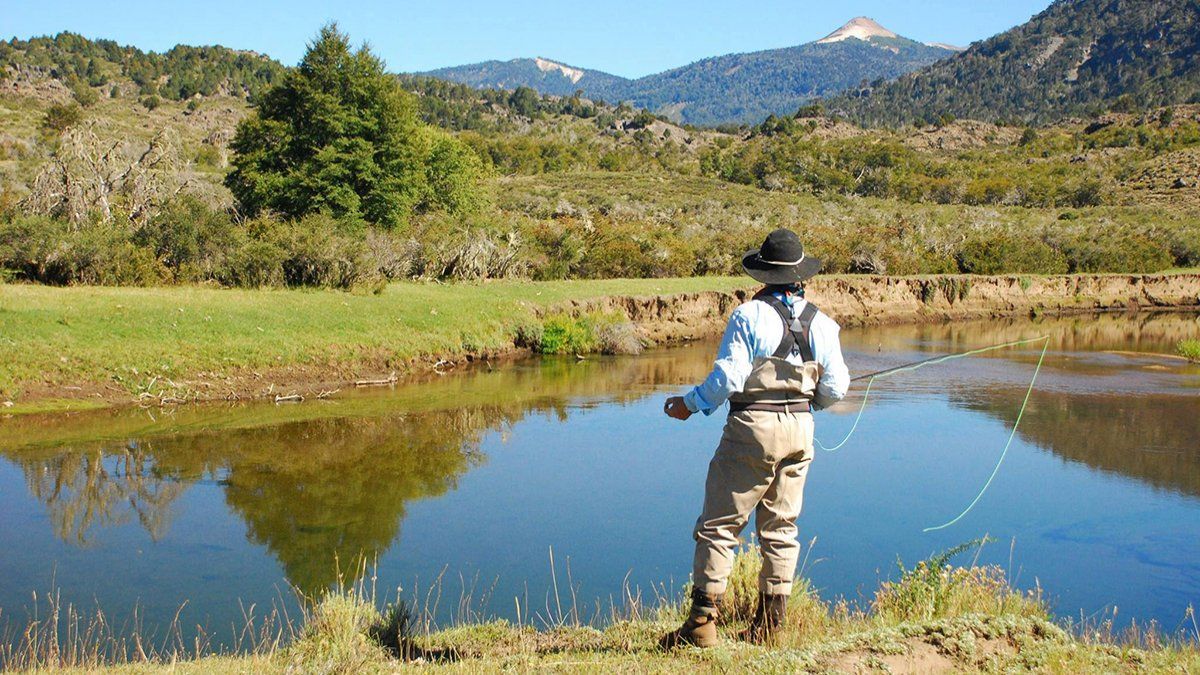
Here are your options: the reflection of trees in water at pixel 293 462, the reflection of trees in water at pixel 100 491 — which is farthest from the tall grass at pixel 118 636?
the reflection of trees in water at pixel 100 491

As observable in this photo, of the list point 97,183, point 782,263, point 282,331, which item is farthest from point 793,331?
point 97,183

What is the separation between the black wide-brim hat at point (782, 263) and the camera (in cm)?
597

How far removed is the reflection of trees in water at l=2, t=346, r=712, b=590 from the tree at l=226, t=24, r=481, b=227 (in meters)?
11.9

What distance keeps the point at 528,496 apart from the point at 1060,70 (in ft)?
582

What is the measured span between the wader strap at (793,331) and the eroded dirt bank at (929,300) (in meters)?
19.5

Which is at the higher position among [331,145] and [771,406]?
[331,145]

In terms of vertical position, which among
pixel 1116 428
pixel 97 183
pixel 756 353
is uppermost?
pixel 97 183

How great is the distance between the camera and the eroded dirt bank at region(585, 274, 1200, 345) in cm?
2722

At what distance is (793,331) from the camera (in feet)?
19.4

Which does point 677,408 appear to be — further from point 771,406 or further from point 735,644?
point 735,644

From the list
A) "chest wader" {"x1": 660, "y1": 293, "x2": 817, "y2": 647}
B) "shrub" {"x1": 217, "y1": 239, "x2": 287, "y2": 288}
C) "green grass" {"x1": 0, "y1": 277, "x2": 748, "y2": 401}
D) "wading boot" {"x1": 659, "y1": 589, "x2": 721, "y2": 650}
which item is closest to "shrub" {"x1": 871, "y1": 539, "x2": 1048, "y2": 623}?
"chest wader" {"x1": 660, "y1": 293, "x2": 817, "y2": 647}

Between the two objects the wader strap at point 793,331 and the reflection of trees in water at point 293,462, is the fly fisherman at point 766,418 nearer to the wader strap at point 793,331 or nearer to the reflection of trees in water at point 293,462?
the wader strap at point 793,331

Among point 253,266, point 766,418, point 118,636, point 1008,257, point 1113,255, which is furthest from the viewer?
point 1113,255

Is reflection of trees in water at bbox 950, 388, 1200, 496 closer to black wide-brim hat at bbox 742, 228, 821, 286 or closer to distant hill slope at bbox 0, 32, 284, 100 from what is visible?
black wide-brim hat at bbox 742, 228, 821, 286
